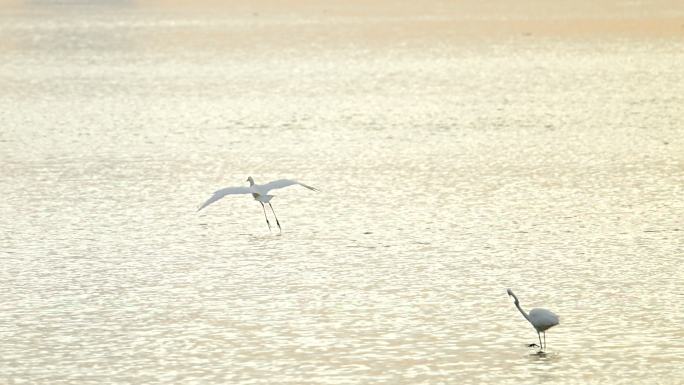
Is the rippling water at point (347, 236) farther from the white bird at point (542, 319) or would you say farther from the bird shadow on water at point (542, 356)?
the white bird at point (542, 319)

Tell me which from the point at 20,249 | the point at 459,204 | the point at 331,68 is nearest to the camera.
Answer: the point at 20,249

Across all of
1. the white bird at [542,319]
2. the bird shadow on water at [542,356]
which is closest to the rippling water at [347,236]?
the bird shadow on water at [542,356]

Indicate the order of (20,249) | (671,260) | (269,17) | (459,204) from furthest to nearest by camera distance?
(269,17) → (459,204) → (20,249) → (671,260)

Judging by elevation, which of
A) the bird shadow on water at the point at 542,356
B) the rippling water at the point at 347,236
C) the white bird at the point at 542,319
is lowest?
the bird shadow on water at the point at 542,356

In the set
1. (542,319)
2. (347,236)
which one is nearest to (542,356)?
(542,319)

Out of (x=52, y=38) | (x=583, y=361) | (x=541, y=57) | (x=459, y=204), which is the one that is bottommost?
(x=583, y=361)

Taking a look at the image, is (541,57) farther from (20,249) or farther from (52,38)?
(20,249)

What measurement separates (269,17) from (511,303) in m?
63.6

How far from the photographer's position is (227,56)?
47.4 metres

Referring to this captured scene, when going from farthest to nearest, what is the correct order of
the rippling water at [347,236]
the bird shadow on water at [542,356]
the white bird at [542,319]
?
the rippling water at [347,236]
the bird shadow on water at [542,356]
the white bird at [542,319]

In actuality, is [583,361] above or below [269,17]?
below

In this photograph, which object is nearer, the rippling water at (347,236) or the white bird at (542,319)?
the white bird at (542,319)

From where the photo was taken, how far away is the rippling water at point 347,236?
434 inches

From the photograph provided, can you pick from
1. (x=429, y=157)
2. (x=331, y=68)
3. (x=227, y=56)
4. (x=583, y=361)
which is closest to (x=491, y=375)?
(x=583, y=361)
